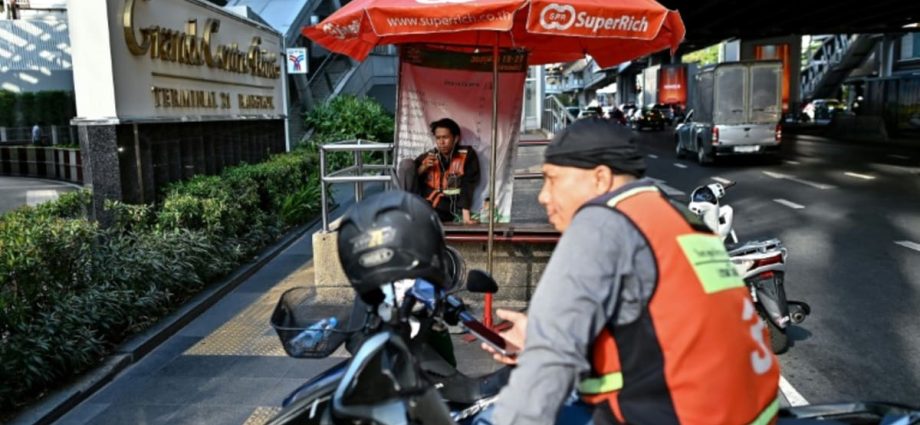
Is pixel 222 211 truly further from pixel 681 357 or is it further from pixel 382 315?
pixel 681 357

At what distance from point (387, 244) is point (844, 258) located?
8.12 metres

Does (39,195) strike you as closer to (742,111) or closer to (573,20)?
(573,20)

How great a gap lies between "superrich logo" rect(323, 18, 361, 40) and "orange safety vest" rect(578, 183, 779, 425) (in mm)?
4372

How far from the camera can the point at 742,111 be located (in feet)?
67.5

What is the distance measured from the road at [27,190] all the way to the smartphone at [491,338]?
12.7 m

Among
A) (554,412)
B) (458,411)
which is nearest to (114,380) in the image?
(458,411)

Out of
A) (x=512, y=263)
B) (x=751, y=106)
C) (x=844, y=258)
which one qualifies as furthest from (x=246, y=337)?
(x=751, y=106)

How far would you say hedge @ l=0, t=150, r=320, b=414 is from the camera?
4727 millimetres

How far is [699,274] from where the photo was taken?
1.72 meters

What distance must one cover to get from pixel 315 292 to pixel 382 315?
60 cm

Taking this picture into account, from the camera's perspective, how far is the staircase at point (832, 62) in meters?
41.6

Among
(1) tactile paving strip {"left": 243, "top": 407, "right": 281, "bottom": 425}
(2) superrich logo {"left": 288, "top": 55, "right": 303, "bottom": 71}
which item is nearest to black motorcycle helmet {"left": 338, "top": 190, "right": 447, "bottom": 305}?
(1) tactile paving strip {"left": 243, "top": 407, "right": 281, "bottom": 425}

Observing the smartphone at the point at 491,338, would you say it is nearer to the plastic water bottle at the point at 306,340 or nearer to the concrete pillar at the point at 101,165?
the plastic water bottle at the point at 306,340

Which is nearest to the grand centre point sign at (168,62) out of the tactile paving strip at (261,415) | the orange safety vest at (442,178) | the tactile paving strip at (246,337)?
the tactile paving strip at (246,337)
